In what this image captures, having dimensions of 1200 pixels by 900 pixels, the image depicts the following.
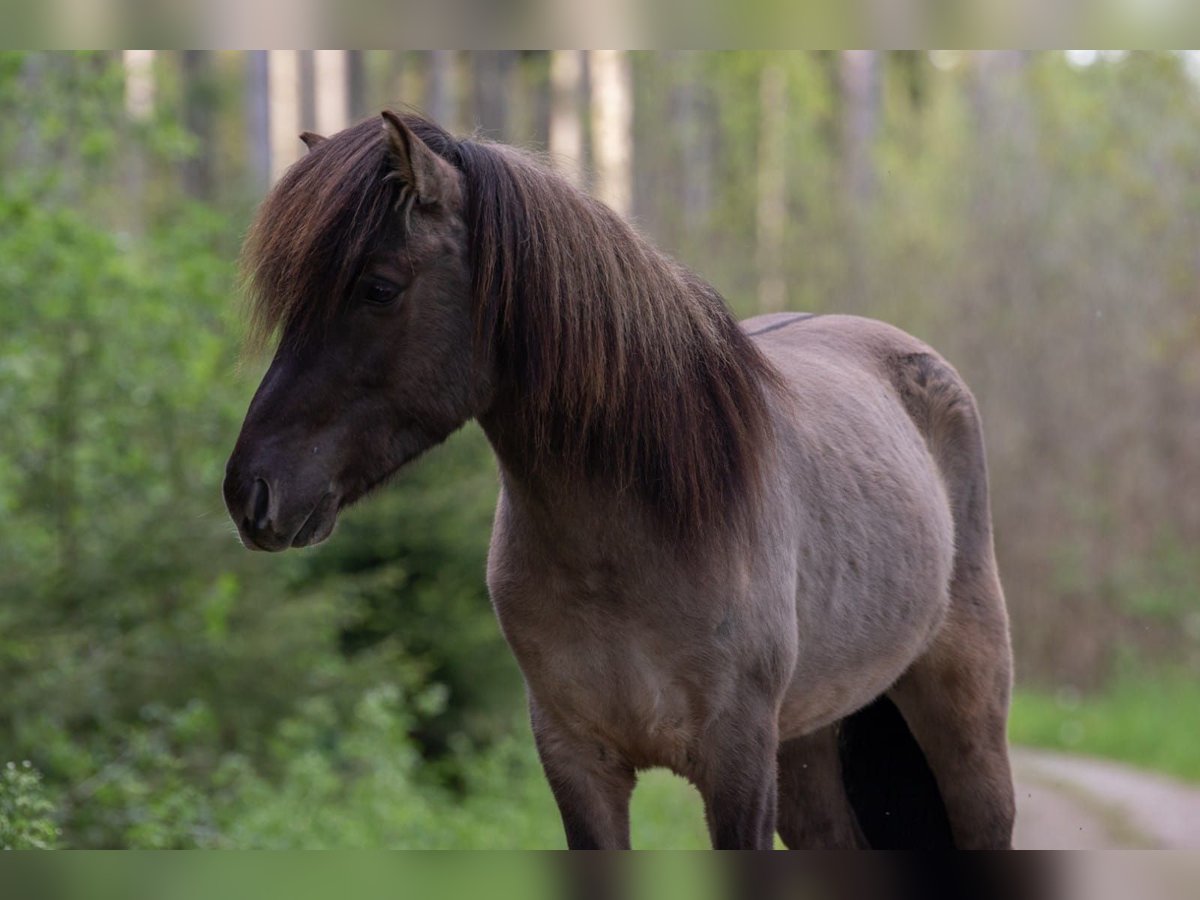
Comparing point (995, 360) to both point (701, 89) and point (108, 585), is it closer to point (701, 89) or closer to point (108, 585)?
point (701, 89)

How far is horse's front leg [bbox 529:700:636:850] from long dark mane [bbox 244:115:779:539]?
0.54 metres

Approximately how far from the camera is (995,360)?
14.9 meters

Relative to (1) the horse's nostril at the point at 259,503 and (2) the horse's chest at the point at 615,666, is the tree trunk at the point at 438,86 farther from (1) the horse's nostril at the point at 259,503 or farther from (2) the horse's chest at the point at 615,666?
(1) the horse's nostril at the point at 259,503

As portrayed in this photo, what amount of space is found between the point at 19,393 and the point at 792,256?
9.82 m

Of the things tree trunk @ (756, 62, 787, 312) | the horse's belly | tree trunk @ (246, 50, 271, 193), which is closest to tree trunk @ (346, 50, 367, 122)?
tree trunk @ (246, 50, 271, 193)

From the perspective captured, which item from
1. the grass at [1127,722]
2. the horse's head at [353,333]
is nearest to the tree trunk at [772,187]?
the grass at [1127,722]

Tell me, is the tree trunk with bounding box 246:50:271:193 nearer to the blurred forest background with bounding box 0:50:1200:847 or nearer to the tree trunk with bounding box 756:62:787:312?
the blurred forest background with bounding box 0:50:1200:847

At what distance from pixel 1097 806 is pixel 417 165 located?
9.03 metres

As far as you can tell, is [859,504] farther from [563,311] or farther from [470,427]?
[470,427]

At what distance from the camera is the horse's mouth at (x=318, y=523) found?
2812 millimetres

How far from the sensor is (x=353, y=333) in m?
2.81

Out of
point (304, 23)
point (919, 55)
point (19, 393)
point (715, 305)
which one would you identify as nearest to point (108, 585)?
point (19, 393)

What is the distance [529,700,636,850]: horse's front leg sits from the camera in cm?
319

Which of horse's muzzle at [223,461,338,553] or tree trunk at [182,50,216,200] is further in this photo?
tree trunk at [182,50,216,200]
